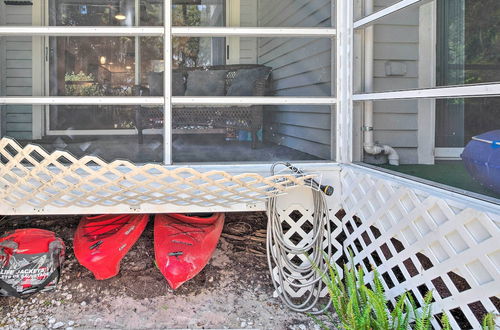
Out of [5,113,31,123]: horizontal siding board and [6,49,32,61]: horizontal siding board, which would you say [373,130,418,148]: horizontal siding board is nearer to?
[5,113,31,123]: horizontal siding board

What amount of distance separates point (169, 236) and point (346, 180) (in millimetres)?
1267

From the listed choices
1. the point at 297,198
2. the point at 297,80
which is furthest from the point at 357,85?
the point at 297,198

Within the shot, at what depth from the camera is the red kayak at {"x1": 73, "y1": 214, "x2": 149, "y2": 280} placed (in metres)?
2.61

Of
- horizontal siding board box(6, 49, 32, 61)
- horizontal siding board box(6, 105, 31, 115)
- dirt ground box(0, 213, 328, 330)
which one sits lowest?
dirt ground box(0, 213, 328, 330)

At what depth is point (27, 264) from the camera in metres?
2.59

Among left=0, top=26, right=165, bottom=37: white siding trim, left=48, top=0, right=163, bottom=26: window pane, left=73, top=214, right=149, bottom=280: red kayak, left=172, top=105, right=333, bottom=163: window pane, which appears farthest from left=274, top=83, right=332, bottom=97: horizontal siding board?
left=73, top=214, right=149, bottom=280: red kayak

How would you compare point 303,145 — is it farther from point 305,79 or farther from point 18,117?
point 18,117

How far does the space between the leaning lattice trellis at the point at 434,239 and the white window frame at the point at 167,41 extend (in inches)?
21.9

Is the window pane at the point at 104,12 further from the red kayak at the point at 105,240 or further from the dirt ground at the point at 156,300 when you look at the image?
the dirt ground at the point at 156,300

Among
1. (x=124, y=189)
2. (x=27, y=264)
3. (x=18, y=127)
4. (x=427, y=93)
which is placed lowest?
(x=27, y=264)

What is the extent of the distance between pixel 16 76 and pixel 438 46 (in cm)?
305

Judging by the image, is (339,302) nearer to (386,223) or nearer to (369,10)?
(386,223)

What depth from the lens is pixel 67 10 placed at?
3307 mm

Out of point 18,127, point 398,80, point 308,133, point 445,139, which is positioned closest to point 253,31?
point 308,133
